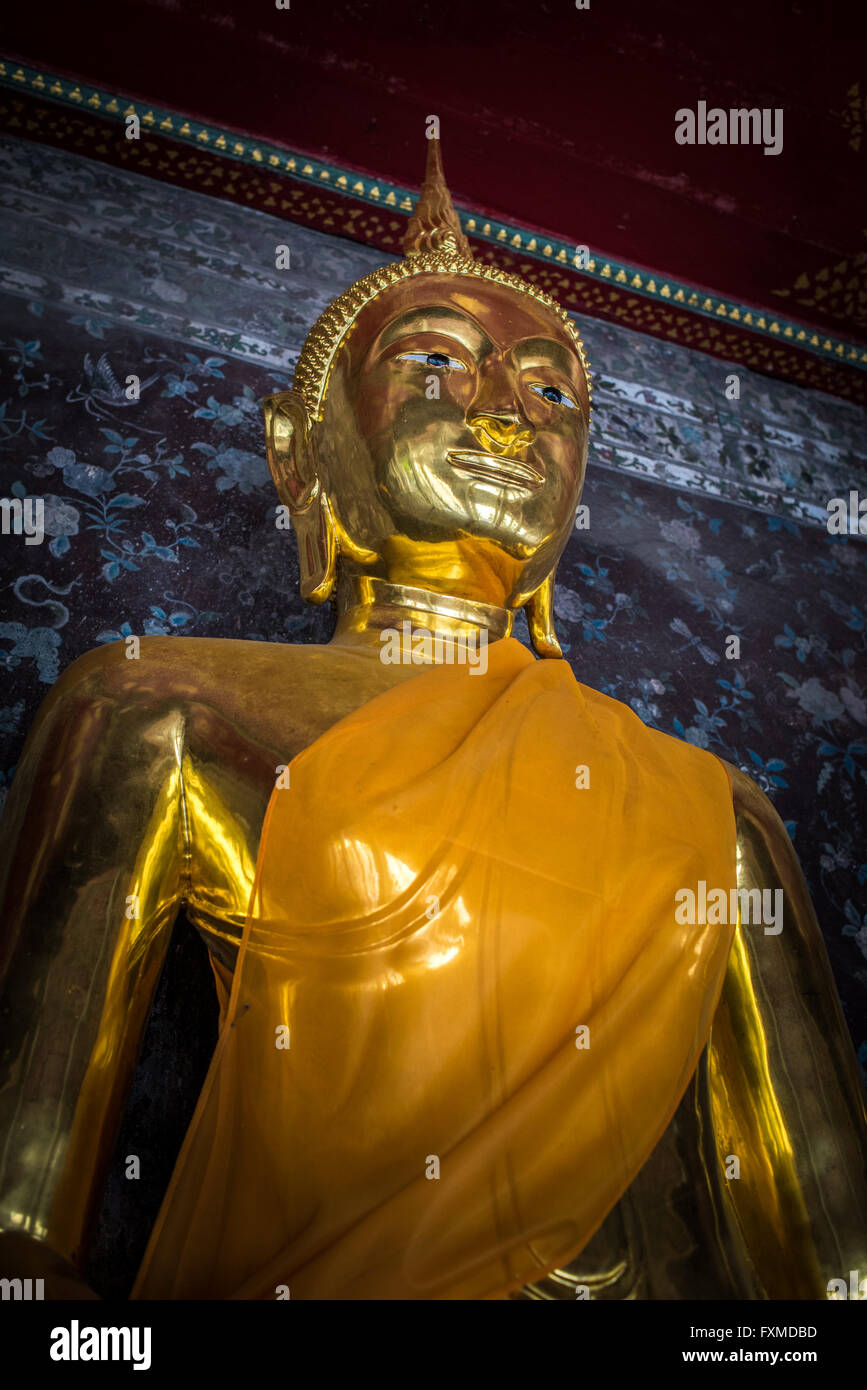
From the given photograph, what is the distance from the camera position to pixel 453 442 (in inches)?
80.2

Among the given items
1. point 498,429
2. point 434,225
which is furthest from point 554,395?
point 434,225

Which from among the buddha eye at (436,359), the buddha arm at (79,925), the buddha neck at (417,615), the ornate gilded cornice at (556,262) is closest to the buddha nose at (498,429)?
the buddha eye at (436,359)

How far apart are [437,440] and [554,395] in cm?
A: 28

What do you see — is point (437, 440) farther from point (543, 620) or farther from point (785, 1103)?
point (785, 1103)

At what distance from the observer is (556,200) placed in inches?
118

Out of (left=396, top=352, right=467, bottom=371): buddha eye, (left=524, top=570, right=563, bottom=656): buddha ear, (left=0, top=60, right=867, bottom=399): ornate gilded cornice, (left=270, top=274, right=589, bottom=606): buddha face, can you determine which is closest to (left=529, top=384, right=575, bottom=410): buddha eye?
(left=270, top=274, right=589, bottom=606): buddha face

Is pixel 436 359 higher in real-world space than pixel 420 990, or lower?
higher

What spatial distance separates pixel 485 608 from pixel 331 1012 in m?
0.85

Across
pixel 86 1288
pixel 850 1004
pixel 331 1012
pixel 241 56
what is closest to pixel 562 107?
pixel 241 56

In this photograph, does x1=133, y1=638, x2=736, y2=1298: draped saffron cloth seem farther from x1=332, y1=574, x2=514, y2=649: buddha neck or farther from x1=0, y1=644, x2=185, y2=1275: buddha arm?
x1=332, y1=574, x2=514, y2=649: buddha neck

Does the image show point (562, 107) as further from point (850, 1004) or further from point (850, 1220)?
point (850, 1220)

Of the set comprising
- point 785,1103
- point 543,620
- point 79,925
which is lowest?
point 785,1103

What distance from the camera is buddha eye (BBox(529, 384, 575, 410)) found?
2.18 meters

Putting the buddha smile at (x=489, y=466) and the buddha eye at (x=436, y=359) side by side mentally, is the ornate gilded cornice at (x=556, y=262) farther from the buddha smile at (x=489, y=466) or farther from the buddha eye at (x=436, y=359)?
the buddha smile at (x=489, y=466)
